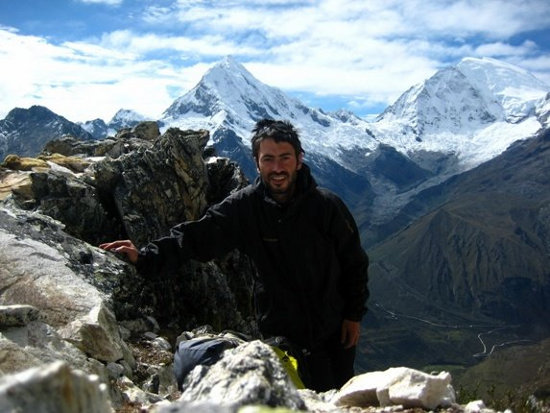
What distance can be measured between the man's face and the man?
17 mm

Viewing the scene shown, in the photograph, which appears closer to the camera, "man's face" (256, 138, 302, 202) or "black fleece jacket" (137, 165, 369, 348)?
"man's face" (256, 138, 302, 202)

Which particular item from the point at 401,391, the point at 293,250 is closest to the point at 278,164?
the point at 293,250

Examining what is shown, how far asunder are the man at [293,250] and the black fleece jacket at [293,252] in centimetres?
2

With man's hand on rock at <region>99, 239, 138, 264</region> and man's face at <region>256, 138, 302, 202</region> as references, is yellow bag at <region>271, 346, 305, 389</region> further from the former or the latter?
man's hand on rock at <region>99, 239, 138, 264</region>

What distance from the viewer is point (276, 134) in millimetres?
9156

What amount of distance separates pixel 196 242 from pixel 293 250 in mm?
1946

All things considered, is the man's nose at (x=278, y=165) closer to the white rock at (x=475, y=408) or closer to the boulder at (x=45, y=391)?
the white rock at (x=475, y=408)

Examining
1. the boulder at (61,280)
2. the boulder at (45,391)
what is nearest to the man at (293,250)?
the boulder at (61,280)

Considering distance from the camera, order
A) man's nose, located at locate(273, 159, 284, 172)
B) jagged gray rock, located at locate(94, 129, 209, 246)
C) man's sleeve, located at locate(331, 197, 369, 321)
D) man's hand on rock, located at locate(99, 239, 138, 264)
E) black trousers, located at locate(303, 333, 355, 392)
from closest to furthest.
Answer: man's nose, located at locate(273, 159, 284, 172) < man's sleeve, located at locate(331, 197, 369, 321) < black trousers, located at locate(303, 333, 355, 392) < man's hand on rock, located at locate(99, 239, 138, 264) < jagged gray rock, located at locate(94, 129, 209, 246)

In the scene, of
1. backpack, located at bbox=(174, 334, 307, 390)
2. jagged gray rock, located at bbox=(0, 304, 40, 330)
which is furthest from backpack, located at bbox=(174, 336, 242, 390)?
jagged gray rock, located at bbox=(0, 304, 40, 330)

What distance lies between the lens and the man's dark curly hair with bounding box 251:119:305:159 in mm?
9172

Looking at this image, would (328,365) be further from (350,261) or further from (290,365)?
(350,261)

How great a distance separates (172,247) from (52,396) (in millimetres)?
6924

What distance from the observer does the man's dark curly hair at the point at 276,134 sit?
917cm
